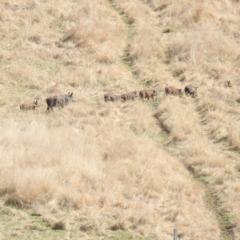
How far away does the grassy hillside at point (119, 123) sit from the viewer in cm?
963

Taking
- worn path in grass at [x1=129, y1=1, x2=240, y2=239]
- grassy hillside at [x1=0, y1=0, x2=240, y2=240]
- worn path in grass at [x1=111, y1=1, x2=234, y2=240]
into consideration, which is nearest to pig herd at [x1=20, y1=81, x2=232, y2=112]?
grassy hillside at [x1=0, y1=0, x2=240, y2=240]

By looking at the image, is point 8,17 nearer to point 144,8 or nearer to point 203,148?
point 144,8

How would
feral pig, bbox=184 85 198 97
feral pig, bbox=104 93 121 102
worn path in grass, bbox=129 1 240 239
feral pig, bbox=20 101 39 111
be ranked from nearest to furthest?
1. worn path in grass, bbox=129 1 240 239
2. feral pig, bbox=20 101 39 111
3. feral pig, bbox=104 93 121 102
4. feral pig, bbox=184 85 198 97

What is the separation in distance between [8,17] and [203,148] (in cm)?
1495

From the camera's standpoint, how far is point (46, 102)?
1741cm

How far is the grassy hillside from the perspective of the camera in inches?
379

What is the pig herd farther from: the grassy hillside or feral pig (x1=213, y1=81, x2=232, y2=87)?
the grassy hillside

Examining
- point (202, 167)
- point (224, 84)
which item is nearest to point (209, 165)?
point (202, 167)

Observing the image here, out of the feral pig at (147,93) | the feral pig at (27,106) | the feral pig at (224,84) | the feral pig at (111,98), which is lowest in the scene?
the feral pig at (27,106)

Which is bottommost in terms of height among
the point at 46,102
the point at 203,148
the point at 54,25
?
the point at 203,148

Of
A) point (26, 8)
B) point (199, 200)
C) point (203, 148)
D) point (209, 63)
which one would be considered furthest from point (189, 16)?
point (199, 200)

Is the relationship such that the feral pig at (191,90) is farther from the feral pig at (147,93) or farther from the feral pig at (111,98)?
the feral pig at (111,98)

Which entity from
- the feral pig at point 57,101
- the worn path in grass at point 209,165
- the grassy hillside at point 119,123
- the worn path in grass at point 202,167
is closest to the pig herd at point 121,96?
the feral pig at point 57,101

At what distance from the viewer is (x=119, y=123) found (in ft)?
52.0
